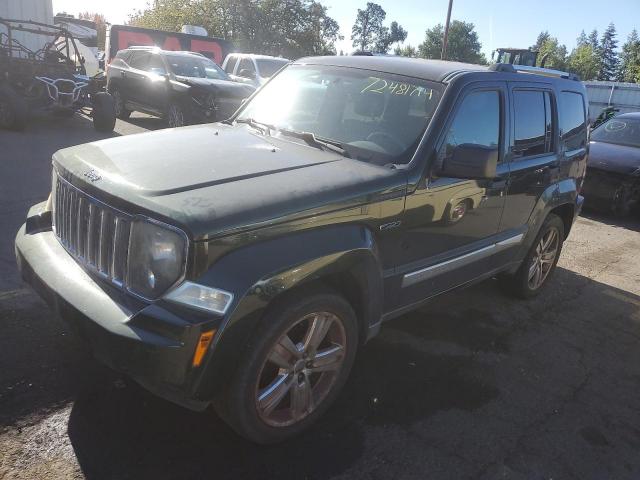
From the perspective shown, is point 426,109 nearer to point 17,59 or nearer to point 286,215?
point 286,215

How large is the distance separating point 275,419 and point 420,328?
5.92 ft

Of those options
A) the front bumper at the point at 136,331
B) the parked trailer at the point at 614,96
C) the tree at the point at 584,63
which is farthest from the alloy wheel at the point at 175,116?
the tree at the point at 584,63

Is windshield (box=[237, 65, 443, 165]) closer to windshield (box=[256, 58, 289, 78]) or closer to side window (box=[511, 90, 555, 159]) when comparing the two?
side window (box=[511, 90, 555, 159])

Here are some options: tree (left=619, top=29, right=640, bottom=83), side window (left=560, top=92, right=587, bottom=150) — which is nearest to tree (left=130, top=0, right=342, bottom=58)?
tree (left=619, top=29, right=640, bottom=83)

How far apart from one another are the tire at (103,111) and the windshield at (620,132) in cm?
916

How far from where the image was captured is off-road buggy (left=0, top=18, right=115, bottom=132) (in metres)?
9.70

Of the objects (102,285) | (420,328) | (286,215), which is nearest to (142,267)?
(102,285)

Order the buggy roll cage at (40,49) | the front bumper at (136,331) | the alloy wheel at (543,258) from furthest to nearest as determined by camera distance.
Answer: the buggy roll cage at (40,49)
the alloy wheel at (543,258)
the front bumper at (136,331)

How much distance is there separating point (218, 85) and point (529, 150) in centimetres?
831

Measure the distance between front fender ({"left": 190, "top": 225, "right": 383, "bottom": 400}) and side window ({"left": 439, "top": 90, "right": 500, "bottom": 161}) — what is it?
3.30ft

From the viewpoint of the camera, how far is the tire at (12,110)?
9.57 metres

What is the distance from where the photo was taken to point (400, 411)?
10.2 ft

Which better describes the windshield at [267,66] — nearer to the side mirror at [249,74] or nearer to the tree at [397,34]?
the side mirror at [249,74]

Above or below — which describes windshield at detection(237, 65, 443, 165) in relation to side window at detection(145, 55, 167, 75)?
above
